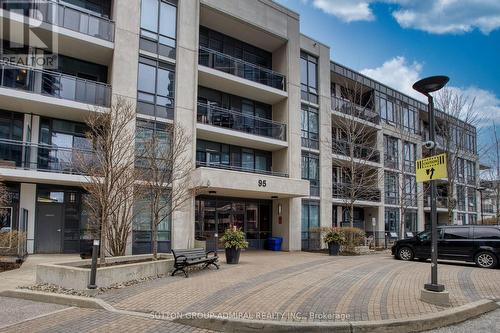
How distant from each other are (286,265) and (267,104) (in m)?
13.0

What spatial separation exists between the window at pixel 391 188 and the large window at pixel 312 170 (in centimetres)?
895

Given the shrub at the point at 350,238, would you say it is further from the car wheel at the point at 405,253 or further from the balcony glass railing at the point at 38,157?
the balcony glass railing at the point at 38,157

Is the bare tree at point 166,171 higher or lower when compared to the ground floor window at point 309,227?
higher

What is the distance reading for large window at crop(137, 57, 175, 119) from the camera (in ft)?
60.6

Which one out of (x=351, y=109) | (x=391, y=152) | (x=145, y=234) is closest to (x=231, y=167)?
(x=145, y=234)

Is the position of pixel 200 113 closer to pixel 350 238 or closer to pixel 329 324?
pixel 350 238

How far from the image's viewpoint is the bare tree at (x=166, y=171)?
1459 cm

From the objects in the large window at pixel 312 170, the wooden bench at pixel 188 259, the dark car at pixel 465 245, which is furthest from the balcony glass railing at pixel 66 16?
the dark car at pixel 465 245

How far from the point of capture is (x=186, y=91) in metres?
19.5

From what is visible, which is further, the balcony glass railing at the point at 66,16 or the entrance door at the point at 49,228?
the entrance door at the point at 49,228

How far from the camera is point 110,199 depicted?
11719 mm

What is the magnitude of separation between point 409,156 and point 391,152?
2.96 metres

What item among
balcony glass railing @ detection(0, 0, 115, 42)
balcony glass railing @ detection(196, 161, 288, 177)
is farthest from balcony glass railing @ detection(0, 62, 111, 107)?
balcony glass railing @ detection(196, 161, 288, 177)

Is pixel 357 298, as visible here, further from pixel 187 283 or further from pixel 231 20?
pixel 231 20
